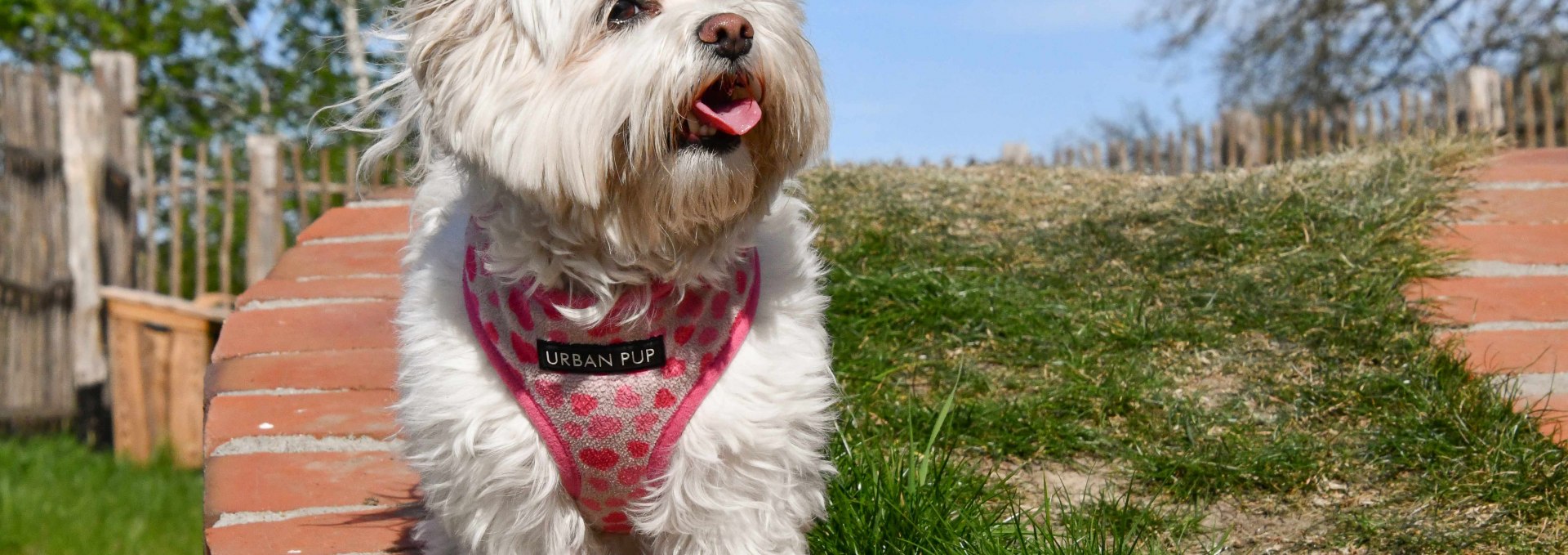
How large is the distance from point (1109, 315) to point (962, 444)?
0.80 meters

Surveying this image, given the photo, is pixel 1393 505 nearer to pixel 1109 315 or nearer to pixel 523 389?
pixel 1109 315

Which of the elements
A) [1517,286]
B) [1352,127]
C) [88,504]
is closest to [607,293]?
[1517,286]

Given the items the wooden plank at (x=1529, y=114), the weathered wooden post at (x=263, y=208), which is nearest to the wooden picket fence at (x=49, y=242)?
the weathered wooden post at (x=263, y=208)

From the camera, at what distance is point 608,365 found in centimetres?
221

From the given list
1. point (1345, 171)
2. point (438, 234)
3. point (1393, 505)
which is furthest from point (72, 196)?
point (1393, 505)

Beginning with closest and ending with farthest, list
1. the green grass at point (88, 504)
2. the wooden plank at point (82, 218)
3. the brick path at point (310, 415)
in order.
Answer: the brick path at point (310, 415), the green grass at point (88, 504), the wooden plank at point (82, 218)

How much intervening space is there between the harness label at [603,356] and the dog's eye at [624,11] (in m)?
0.53

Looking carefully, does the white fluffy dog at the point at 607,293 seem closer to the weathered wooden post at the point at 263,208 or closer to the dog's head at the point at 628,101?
the dog's head at the point at 628,101

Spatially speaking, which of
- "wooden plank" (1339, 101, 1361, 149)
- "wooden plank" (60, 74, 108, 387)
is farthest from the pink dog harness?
"wooden plank" (1339, 101, 1361, 149)

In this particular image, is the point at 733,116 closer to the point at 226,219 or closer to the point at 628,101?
the point at 628,101

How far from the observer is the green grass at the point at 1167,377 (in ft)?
9.00

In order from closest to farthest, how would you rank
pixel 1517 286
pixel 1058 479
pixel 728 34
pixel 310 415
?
1. pixel 728 34
2. pixel 1058 479
3. pixel 310 415
4. pixel 1517 286

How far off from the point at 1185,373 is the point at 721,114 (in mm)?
1953

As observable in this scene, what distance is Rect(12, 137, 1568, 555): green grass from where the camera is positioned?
108 inches
